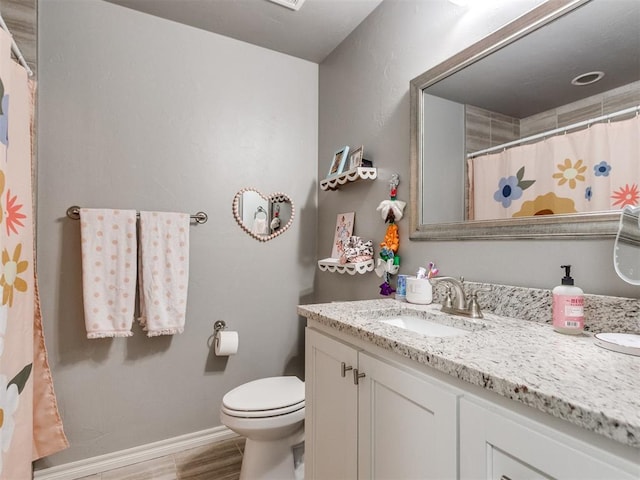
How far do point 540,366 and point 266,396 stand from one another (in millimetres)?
1243

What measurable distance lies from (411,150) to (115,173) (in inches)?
58.9

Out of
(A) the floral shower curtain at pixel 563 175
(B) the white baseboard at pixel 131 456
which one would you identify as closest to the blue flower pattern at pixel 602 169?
(A) the floral shower curtain at pixel 563 175

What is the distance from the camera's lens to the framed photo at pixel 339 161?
189cm

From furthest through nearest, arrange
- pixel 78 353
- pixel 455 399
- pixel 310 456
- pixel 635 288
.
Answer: pixel 78 353 < pixel 310 456 < pixel 635 288 < pixel 455 399

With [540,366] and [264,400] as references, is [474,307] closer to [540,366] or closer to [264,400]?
[540,366]

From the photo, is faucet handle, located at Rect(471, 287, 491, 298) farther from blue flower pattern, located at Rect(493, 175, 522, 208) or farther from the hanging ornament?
the hanging ornament

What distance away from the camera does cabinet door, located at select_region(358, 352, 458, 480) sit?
27.3 inches

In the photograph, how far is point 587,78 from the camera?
38.1 inches

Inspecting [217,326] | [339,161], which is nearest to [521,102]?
[339,161]

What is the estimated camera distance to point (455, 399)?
2.20ft

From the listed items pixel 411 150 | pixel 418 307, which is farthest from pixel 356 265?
pixel 411 150

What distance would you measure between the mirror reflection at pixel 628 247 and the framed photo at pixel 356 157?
44.3 inches

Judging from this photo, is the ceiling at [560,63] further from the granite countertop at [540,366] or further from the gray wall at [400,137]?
the granite countertop at [540,366]

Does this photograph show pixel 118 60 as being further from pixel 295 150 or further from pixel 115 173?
pixel 295 150
